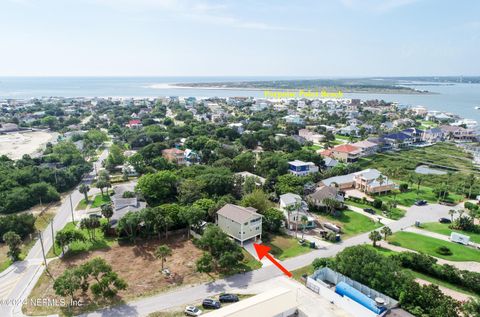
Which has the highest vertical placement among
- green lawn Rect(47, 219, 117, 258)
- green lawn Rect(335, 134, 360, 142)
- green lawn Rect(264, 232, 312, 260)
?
green lawn Rect(335, 134, 360, 142)

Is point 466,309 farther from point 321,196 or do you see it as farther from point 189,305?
point 321,196

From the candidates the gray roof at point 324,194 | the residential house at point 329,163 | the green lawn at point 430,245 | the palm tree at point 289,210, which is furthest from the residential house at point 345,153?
the palm tree at point 289,210

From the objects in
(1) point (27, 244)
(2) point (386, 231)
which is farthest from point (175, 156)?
(2) point (386, 231)

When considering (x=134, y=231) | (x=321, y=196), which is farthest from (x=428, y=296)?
(x=134, y=231)

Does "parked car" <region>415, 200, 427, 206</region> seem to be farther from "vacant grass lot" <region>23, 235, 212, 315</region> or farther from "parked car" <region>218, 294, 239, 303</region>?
"parked car" <region>218, 294, 239, 303</region>

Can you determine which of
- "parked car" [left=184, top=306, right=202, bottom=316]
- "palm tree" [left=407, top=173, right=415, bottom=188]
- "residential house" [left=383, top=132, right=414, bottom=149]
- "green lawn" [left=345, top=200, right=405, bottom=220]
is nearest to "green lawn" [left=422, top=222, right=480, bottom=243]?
"green lawn" [left=345, top=200, right=405, bottom=220]

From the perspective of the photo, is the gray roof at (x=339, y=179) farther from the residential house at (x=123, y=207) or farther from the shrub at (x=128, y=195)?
the shrub at (x=128, y=195)

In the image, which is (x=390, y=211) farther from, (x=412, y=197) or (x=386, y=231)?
(x=386, y=231)
